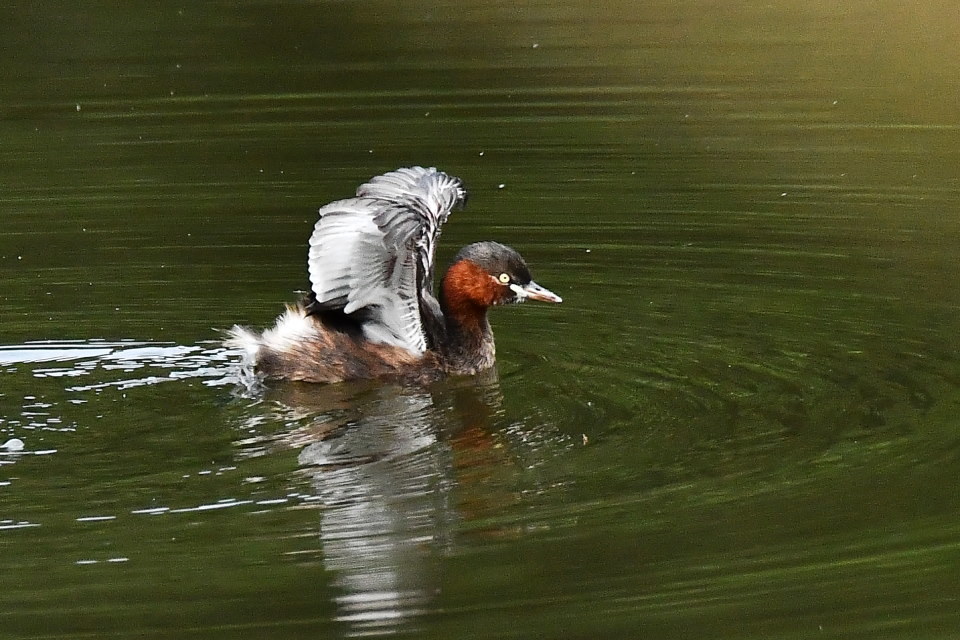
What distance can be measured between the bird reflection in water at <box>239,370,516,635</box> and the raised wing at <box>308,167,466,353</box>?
0.36 metres

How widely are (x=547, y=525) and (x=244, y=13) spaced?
13.7 meters

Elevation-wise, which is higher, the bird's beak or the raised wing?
the raised wing

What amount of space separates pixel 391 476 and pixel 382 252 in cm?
197

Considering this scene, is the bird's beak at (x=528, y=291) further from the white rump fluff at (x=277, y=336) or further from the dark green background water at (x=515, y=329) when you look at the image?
the white rump fluff at (x=277, y=336)

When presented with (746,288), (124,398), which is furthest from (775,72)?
(124,398)

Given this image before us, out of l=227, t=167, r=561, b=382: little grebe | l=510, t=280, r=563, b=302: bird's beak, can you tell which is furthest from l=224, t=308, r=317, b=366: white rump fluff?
l=510, t=280, r=563, b=302: bird's beak

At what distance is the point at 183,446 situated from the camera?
7.95 metres

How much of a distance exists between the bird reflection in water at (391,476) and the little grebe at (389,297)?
14cm

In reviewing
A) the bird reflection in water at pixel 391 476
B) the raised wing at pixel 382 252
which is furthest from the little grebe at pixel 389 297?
the bird reflection in water at pixel 391 476

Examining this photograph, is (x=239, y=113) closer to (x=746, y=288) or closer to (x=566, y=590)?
(x=746, y=288)

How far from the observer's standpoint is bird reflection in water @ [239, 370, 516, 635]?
6.36 m

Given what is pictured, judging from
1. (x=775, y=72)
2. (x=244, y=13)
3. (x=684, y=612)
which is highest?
(x=244, y=13)

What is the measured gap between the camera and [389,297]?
30.7 ft

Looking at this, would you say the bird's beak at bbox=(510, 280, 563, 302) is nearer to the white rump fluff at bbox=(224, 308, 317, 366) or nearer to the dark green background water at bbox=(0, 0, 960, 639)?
the dark green background water at bbox=(0, 0, 960, 639)
